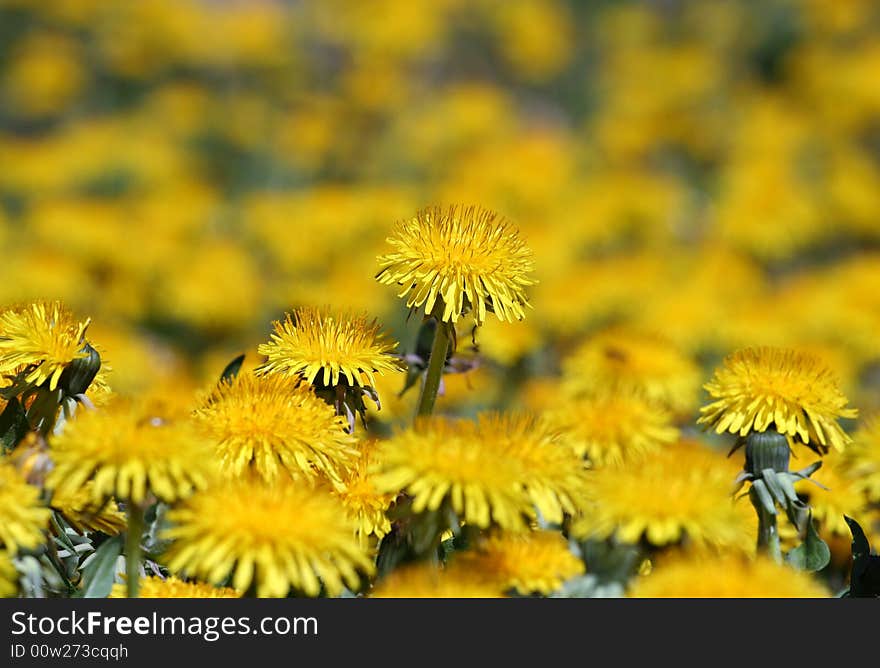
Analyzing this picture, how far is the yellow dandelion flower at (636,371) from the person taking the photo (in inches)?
135

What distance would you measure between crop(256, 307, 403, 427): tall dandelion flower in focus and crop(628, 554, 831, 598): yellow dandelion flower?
0.66 meters

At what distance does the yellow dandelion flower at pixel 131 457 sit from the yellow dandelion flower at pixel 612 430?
0.90 metres

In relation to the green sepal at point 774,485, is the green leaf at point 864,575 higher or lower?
lower

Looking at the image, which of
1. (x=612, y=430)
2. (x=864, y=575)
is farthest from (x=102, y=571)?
(x=864, y=575)

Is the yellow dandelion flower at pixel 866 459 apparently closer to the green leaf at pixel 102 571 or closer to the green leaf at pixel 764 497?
the green leaf at pixel 764 497

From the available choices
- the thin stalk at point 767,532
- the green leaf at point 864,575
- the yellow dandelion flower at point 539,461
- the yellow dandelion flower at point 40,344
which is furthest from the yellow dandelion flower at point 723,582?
the yellow dandelion flower at point 40,344

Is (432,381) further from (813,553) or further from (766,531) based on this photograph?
(813,553)

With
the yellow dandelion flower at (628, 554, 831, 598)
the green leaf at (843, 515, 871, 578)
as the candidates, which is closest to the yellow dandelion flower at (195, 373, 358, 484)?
the yellow dandelion flower at (628, 554, 831, 598)

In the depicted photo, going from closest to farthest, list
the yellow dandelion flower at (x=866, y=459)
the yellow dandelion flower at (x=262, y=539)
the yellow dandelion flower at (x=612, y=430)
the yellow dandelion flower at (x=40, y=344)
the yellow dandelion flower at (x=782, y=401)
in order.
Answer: the yellow dandelion flower at (x=262, y=539) < the yellow dandelion flower at (x=40, y=344) < the yellow dandelion flower at (x=782, y=401) < the yellow dandelion flower at (x=866, y=459) < the yellow dandelion flower at (x=612, y=430)

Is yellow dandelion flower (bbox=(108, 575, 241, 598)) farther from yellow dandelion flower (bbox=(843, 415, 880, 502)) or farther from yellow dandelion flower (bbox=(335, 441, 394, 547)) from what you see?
yellow dandelion flower (bbox=(843, 415, 880, 502))

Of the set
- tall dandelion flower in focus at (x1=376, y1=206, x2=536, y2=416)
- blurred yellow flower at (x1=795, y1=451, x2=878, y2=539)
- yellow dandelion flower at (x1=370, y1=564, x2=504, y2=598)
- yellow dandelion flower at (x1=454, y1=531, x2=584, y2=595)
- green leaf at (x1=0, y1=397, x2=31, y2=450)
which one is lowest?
yellow dandelion flower at (x1=370, y1=564, x2=504, y2=598)

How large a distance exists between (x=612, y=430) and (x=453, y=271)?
0.57m

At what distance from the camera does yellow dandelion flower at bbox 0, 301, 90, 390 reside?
6.53ft

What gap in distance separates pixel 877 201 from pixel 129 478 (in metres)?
6.79
